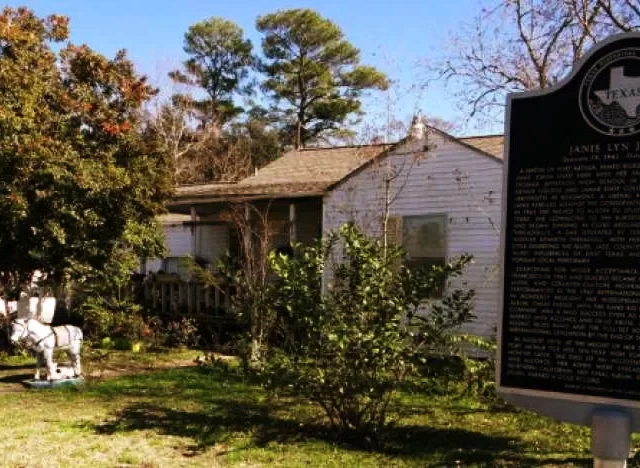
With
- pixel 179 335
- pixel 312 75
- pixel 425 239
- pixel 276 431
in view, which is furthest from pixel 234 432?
pixel 312 75

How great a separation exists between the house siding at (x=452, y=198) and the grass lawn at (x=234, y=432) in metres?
4.15

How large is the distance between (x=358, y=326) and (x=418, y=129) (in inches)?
306

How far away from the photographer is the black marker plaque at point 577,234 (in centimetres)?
442

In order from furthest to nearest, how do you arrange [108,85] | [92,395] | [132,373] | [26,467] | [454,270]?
[108,85] < [132,373] < [92,395] < [454,270] < [26,467]

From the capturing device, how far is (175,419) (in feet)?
27.3

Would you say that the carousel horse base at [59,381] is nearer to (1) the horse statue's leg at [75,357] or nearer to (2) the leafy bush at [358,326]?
(1) the horse statue's leg at [75,357]

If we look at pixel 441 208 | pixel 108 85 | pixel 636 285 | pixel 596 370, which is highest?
pixel 108 85

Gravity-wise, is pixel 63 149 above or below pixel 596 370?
above

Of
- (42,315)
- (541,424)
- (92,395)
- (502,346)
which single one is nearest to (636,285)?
(502,346)

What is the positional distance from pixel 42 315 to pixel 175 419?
7.63 meters

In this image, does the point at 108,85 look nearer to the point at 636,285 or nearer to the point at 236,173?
the point at 636,285

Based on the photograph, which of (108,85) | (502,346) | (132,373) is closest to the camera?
(502,346)

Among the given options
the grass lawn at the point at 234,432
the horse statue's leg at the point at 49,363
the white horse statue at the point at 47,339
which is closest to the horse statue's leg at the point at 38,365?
the white horse statue at the point at 47,339

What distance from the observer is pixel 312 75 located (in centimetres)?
3938
